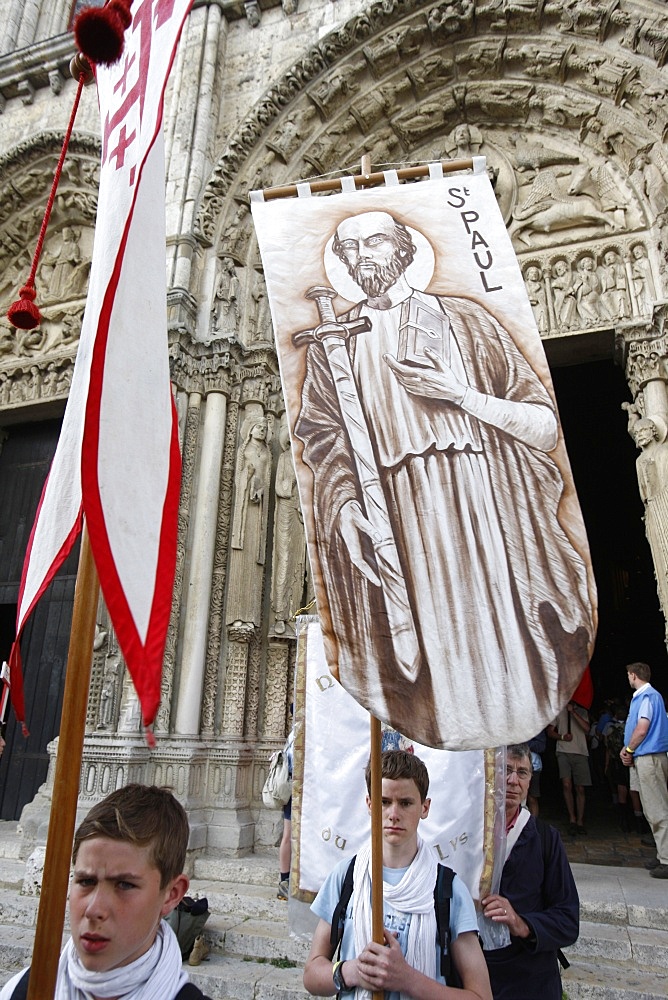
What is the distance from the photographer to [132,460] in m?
1.62

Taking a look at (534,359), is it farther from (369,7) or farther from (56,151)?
(56,151)

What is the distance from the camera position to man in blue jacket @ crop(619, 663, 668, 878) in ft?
14.9

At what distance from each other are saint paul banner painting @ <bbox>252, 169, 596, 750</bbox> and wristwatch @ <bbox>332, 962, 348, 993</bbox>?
633 mm

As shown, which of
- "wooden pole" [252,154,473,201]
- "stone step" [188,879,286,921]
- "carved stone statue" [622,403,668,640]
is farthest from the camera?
"carved stone statue" [622,403,668,640]

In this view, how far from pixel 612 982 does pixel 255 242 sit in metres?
7.38

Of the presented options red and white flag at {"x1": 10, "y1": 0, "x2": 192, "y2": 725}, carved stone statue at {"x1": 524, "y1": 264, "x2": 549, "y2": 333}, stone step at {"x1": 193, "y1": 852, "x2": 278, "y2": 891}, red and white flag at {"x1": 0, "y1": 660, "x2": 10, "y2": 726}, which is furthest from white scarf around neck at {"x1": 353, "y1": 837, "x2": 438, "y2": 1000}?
carved stone statue at {"x1": 524, "y1": 264, "x2": 549, "y2": 333}

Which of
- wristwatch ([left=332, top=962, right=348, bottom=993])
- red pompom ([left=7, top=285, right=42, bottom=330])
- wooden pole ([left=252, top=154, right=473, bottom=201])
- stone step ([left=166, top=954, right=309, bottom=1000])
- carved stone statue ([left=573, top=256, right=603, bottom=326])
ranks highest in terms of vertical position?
carved stone statue ([left=573, top=256, right=603, bottom=326])

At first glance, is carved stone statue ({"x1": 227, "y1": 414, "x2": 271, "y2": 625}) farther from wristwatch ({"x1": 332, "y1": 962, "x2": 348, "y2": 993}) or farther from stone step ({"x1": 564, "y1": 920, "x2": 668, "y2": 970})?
wristwatch ({"x1": 332, "y1": 962, "x2": 348, "y2": 993})

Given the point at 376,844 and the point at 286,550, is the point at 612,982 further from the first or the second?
the point at 286,550

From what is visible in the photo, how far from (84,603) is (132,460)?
37 cm

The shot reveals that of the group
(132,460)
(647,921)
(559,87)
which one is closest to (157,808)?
(132,460)

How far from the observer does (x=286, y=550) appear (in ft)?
21.1

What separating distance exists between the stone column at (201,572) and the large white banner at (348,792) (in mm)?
3003

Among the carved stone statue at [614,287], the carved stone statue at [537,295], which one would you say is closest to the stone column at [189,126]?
the carved stone statue at [537,295]
